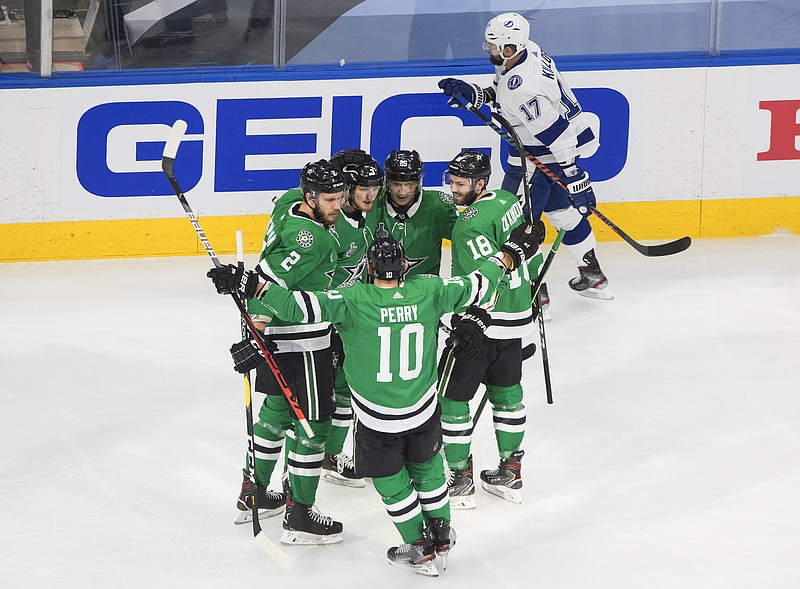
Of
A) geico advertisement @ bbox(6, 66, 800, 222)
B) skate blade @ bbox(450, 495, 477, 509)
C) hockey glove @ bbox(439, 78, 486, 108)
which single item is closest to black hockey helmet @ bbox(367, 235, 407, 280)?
skate blade @ bbox(450, 495, 477, 509)

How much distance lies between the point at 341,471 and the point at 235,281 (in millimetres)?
1043

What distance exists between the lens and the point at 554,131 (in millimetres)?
5047

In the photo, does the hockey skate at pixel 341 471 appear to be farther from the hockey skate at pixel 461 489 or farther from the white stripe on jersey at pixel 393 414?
the white stripe on jersey at pixel 393 414

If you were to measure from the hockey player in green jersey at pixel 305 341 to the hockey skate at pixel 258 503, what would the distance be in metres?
0.14

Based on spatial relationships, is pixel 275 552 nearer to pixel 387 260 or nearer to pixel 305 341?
pixel 305 341

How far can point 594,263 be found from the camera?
5.30m

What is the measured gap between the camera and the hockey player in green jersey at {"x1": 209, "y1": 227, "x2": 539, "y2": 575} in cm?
294

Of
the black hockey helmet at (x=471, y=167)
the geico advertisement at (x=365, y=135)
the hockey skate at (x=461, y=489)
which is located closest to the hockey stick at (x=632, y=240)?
the geico advertisement at (x=365, y=135)

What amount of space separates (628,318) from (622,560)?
6.68 feet

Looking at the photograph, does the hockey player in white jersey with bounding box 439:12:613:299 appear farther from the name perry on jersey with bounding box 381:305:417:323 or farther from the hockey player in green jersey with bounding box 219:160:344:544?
the name perry on jersey with bounding box 381:305:417:323

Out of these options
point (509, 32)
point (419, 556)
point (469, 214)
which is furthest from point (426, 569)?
point (509, 32)

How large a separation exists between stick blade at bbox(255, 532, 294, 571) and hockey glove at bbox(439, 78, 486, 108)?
2.47 m

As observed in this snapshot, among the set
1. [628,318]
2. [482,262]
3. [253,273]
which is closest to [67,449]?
[253,273]

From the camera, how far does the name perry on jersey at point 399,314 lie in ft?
9.59
